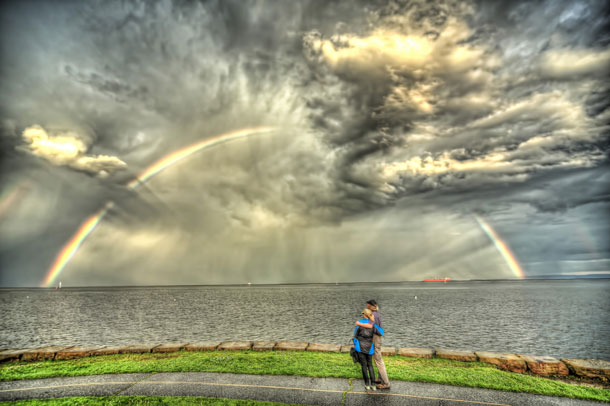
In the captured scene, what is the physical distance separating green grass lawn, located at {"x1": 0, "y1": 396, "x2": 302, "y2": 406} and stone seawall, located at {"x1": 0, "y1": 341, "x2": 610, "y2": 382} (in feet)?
18.6

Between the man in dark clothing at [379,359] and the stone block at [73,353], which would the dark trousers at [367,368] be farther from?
the stone block at [73,353]

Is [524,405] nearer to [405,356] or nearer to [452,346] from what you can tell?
[405,356]

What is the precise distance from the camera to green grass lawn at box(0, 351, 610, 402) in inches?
399

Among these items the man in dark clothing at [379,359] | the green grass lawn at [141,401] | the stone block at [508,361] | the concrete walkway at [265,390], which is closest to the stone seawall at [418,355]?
the stone block at [508,361]

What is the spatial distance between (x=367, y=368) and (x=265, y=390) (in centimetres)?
312

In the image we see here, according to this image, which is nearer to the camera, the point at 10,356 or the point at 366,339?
the point at 366,339

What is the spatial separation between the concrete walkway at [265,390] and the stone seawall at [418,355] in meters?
2.88

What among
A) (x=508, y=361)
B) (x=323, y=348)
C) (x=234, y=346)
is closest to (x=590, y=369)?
(x=508, y=361)

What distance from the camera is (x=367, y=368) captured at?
33.8 feet

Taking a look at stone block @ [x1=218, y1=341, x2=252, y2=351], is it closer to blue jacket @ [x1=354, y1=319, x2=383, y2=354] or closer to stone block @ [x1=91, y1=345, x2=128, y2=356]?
stone block @ [x1=91, y1=345, x2=128, y2=356]

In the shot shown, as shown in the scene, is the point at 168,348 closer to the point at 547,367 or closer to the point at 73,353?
the point at 73,353

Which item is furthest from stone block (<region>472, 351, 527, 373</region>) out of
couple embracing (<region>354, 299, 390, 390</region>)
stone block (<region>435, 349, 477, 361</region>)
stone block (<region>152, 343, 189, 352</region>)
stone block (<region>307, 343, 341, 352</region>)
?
stone block (<region>152, 343, 189, 352</region>)

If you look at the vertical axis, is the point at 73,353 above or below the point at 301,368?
above

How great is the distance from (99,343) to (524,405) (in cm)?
3173
